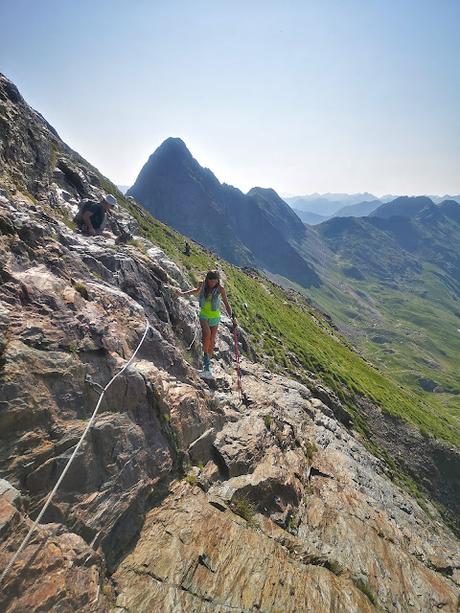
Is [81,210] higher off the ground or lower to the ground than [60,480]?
higher

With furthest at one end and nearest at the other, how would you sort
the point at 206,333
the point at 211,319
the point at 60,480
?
the point at 206,333 < the point at 211,319 < the point at 60,480

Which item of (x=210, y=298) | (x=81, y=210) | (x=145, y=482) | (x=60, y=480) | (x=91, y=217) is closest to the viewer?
(x=60, y=480)

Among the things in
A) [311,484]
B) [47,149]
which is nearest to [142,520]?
[311,484]

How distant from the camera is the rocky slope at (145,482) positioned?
8.08 metres

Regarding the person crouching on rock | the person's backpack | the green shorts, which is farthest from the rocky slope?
the person's backpack

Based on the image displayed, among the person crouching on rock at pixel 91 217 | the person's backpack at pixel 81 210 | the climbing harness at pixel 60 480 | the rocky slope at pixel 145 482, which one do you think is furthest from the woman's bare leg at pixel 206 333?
the person's backpack at pixel 81 210

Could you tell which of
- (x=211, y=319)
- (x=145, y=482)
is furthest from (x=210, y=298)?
(x=145, y=482)

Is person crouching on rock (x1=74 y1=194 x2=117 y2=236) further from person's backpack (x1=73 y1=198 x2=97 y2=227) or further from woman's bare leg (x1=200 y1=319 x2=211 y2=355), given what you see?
woman's bare leg (x1=200 y1=319 x2=211 y2=355)

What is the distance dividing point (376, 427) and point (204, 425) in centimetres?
4813

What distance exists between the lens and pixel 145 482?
10422 mm

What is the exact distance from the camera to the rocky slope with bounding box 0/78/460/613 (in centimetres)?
808

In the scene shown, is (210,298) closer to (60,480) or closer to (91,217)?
(60,480)

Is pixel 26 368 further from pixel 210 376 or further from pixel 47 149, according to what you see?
pixel 47 149

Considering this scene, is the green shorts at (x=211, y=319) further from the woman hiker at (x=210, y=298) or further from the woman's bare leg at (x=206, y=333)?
the woman's bare leg at (x=206, y=333)
